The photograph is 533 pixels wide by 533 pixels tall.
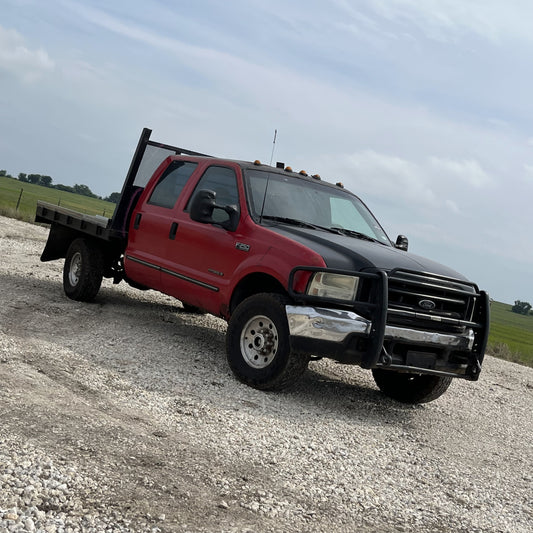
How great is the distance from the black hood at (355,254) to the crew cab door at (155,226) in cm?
169

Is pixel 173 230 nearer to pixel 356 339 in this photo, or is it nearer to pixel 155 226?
pixel 155 226

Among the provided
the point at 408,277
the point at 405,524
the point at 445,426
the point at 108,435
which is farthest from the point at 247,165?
the point at 405,524

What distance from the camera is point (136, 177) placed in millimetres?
9383

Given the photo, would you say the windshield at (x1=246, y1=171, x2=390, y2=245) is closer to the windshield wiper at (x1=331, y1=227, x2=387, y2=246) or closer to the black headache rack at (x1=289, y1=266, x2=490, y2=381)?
the windshield wiper at (x1=331, y1=227, x2=387, y2=246)

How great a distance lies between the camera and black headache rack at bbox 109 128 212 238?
30.5 feet

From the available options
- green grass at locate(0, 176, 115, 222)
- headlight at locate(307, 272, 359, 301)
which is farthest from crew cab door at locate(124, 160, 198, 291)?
green grass at locate(0, 176, 115, 222)

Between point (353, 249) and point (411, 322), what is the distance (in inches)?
32.5

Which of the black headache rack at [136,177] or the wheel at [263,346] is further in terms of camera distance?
the black headache rack at [136,177]

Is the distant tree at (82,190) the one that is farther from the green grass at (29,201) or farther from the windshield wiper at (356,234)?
the windshield wiper at (356,234)

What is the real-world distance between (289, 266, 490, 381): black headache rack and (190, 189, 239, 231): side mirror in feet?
3.75

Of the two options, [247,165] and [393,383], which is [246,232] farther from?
[393,383]

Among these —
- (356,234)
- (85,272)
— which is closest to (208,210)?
(356,234)

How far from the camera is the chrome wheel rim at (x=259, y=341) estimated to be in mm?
6672

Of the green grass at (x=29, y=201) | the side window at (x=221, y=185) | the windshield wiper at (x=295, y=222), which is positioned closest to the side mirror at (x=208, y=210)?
the side window at (x=221, y=185)
